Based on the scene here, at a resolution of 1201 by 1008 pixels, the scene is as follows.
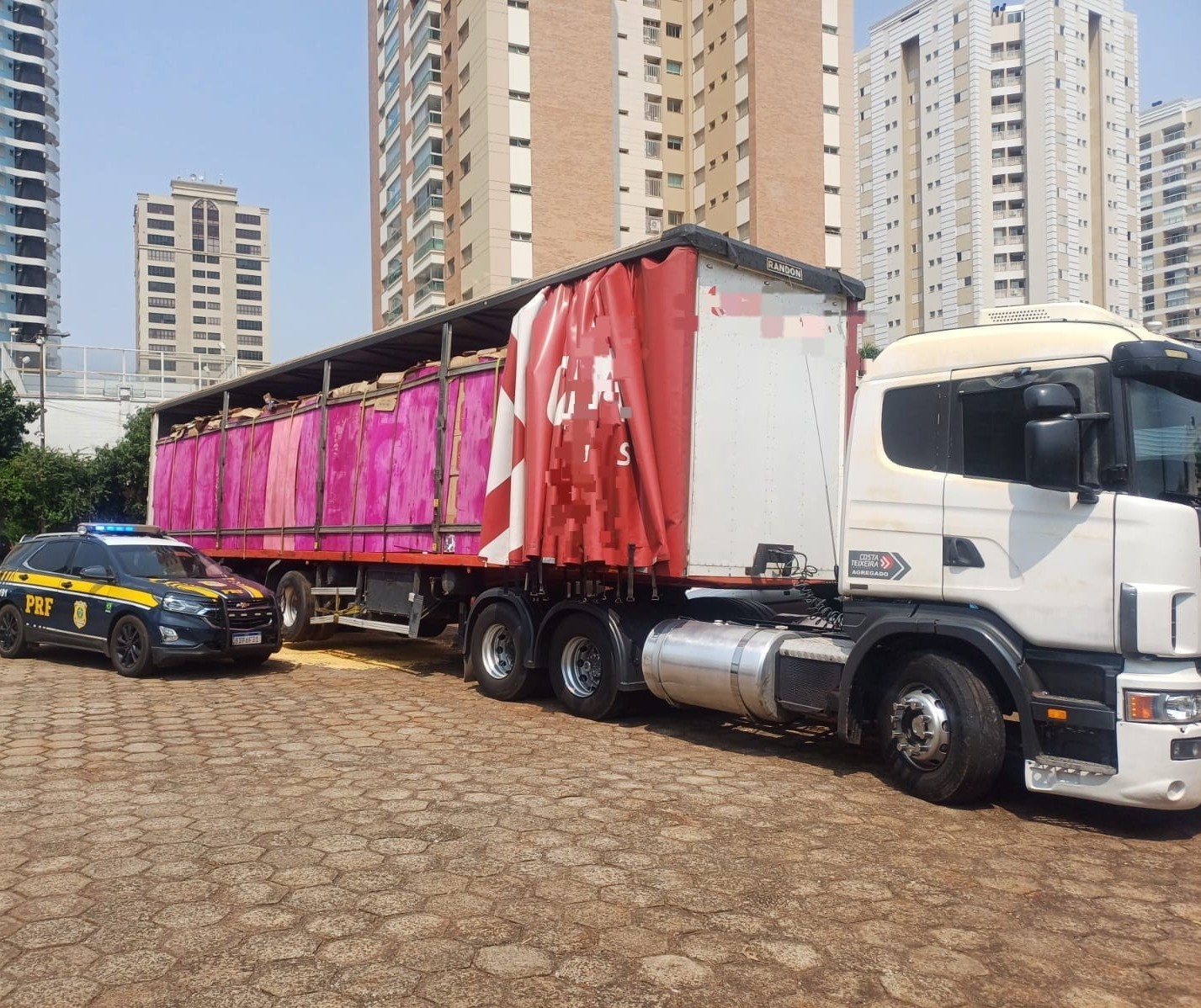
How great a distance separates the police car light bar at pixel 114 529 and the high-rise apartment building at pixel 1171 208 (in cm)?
12003

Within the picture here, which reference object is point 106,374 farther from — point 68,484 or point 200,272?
point 200,272

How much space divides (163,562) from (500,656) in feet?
16.2

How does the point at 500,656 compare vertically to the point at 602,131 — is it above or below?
below

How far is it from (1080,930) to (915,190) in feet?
303

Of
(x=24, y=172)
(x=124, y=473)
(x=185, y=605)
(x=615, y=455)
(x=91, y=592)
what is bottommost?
(x=185, y=605)

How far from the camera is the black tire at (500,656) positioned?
8891 millimetres

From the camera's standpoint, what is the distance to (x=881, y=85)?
89938mm

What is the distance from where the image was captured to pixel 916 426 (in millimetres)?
6184

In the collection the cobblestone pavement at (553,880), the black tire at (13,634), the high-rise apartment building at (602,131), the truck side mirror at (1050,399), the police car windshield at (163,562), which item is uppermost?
the high-rise apartment building at (602,131)

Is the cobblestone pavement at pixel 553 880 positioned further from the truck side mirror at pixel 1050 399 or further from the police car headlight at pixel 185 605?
the police car headlight at pixel 185 605

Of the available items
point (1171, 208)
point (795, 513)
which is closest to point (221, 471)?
point (795, 513)

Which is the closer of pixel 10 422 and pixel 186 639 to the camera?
pixel 186 639

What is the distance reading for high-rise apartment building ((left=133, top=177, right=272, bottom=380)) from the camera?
150125 mm

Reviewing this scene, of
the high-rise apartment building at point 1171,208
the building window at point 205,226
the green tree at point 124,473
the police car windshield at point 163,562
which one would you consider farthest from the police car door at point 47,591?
the building window at point 205,226
